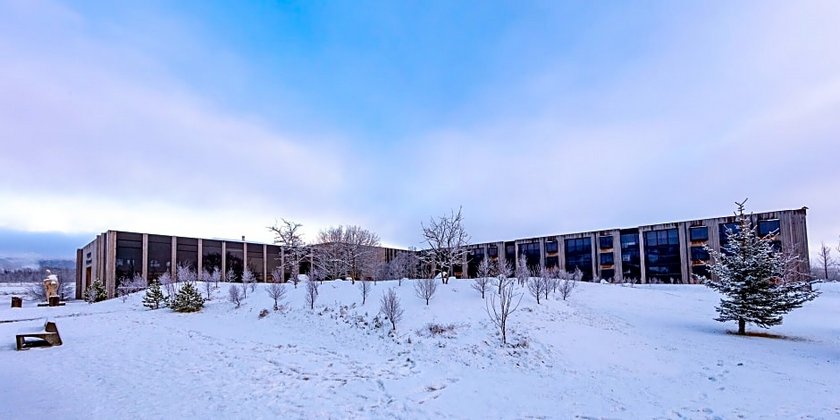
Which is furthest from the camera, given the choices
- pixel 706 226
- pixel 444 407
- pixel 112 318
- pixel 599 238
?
pixel 599 238

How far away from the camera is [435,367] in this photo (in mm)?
10961

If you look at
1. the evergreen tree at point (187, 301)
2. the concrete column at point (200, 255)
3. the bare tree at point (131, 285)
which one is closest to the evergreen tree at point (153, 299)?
the evergreen tree at point (187, 301)

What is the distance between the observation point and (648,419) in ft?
22.5

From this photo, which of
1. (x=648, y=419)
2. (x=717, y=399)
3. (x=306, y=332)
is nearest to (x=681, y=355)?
(x=717, y=399)

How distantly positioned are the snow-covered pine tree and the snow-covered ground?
0.95 m

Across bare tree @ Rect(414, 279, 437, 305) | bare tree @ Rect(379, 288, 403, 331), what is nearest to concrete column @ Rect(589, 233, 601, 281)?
bare tree @ Rect(414, 279, 437, 305)

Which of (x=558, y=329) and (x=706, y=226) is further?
(x=706, y=226)

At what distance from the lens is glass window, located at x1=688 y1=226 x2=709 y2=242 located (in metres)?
46.9

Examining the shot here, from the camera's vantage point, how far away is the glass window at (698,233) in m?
46.9

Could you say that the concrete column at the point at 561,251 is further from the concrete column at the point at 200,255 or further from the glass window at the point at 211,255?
the concrete column at the point at 200,255

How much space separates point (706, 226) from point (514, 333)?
44244 mm

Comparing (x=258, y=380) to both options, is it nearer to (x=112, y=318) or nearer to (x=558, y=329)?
(x=558, y=329)

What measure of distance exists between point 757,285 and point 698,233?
3755 centimetres

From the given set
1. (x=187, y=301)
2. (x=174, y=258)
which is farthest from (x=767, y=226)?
(x=174, y=258)
